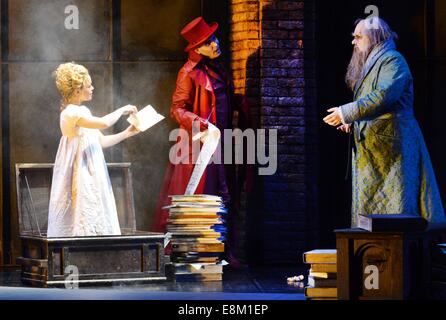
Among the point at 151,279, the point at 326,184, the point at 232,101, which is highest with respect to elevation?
the point at 232,101

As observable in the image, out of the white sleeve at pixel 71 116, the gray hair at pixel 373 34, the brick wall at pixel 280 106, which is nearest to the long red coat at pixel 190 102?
the brick wall at pixel 280 106

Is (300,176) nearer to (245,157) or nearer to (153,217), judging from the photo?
(245,157)

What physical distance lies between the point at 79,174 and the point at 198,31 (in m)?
1.66

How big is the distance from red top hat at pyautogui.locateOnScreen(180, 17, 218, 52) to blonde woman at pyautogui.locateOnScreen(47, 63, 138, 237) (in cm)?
107

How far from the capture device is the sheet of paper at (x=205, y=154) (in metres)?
8.62

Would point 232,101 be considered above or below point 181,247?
above

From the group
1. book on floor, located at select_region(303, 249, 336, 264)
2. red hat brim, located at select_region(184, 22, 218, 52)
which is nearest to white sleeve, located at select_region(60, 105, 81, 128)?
red hat brim, located at select_region(184, 22, 218, 52)

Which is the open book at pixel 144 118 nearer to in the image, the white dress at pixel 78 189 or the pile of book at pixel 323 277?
the white dress at pixel 78 189

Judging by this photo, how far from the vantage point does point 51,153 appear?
9.20m

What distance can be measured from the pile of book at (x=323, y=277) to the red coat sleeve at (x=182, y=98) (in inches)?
100

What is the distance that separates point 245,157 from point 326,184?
34.1 inches

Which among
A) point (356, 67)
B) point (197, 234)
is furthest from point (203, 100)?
point (356, 67)
